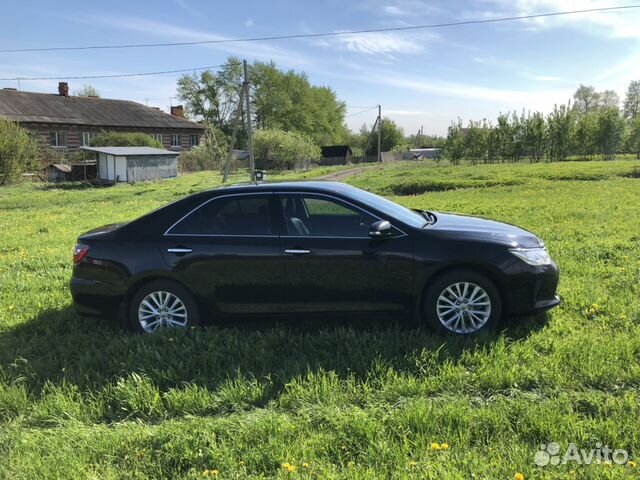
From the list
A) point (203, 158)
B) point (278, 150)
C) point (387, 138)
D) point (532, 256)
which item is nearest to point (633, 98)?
point (387, 138)

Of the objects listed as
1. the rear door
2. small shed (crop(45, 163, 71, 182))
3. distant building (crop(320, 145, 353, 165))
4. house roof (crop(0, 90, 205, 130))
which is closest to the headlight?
the rear door

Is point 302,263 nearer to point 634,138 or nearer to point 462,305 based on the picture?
point 462,305

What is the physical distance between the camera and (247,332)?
4832 mm

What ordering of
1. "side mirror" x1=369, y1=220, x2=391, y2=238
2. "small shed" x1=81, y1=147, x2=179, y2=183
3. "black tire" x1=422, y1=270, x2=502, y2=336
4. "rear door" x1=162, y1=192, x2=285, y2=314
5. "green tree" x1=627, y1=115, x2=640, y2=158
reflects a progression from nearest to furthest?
"side mirror" x1=369, y1=220, x2=391, y2=238 < "black tire" x1=422, y1=270, x2=502, y2=336 < "rear door" x1=162, y1=192, x2=285, y2=314 < "small shed" x1=81, y1=147, x2=179, y2=183 < "green tree" x1=627, y1=115, x2=640, y2=158

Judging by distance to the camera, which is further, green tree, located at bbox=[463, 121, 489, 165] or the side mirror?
green tree, located at bbox=[463, 121, 489, 165]

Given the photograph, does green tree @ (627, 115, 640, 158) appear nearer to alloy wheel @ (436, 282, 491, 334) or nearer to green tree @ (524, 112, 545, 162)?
green tree @ (524, 112, 545, 162)

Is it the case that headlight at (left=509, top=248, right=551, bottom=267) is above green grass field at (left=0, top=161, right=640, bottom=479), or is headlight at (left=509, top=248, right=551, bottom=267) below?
above

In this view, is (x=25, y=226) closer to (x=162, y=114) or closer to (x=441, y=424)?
(x=441, y=424)

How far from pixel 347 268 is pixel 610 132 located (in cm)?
5039

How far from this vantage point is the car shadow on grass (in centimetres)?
371

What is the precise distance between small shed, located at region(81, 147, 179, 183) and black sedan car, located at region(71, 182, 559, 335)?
31787mm

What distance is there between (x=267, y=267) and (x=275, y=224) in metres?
0.43

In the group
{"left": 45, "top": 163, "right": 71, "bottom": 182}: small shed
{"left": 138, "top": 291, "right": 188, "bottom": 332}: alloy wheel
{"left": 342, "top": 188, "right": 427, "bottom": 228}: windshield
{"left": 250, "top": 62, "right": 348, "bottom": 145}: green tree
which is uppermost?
{"left": 250, "top": 62, "right": 348, "bottom": 145}: green tree

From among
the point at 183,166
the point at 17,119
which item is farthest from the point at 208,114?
the point at 17,119
